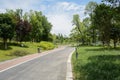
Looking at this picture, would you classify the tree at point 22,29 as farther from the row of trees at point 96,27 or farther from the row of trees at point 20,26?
the row of trees at point 96,27

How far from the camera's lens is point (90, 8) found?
89.2 metres

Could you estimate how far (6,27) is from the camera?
1850 inches

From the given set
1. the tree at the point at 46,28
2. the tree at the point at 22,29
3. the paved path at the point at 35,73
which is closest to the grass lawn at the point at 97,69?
the paved path at the point at 35,73

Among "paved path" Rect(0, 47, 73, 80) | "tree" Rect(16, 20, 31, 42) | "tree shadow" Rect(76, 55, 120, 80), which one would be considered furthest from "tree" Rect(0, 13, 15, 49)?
"tree shadow" Rect(76, 55, 120, 80)

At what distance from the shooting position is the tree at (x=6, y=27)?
47062 mm

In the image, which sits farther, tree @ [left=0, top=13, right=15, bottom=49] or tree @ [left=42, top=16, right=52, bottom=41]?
tree @ [left=42, top=16, right=52, bottom=41]

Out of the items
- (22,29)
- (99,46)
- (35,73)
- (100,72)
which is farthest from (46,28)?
(100,72)

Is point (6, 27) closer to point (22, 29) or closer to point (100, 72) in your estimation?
point (22, 29)

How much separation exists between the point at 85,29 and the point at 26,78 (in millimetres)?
88080

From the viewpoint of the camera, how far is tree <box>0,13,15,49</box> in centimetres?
4706

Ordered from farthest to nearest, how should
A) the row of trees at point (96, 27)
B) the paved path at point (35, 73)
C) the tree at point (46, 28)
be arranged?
the tree at point (46, 28) → the row of trees at point (96, 27) → the paved path at point (35, 73)

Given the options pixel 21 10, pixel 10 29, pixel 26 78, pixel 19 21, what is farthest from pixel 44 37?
pixel 26 78

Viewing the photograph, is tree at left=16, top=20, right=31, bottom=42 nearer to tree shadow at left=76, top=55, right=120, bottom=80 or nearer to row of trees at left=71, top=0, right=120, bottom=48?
row of trees at left=71, top=0, right=120, bottom=48

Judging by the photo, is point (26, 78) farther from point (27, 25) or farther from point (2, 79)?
point (27, 25)
